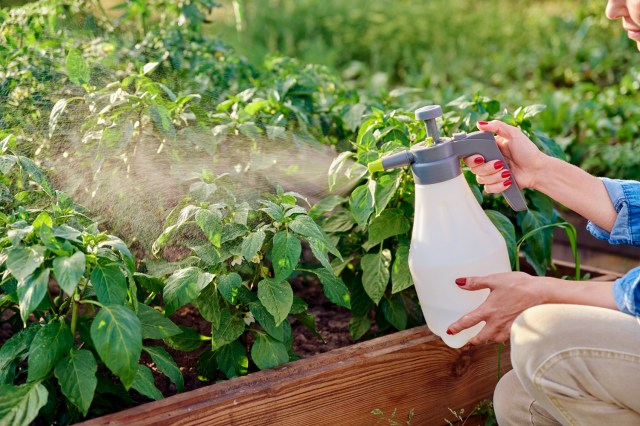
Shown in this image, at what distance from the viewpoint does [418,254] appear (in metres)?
1.85

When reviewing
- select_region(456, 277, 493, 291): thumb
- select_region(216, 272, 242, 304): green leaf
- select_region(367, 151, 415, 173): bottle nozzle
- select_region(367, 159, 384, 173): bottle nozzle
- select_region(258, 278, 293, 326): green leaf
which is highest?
select_region(367, 151, 415, 173): bottle nozzle

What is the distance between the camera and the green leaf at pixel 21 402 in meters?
1.57

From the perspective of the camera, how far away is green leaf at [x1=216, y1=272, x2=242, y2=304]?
1.84 metres

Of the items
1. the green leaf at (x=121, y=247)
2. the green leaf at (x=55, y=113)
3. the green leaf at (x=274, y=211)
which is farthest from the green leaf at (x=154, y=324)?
the green leaf at (x=55, y=113)

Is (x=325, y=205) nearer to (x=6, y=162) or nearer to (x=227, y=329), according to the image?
(x=227, y=329)

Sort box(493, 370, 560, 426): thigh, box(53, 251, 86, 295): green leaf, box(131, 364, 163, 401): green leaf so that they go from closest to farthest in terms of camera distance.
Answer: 1. box(53, 251, 86, 295): green leaf
2. box(131, 364, 163, 401): green leaf
3. box(493, 370, 560, 426): thigh

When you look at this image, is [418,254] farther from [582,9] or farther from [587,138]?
[582,9]

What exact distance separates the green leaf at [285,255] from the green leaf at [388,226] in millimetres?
355

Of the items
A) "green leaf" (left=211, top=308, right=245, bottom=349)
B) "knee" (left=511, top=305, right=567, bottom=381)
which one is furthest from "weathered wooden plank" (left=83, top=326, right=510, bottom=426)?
"knee" (left=511, top=305, right=567, bottom=381)

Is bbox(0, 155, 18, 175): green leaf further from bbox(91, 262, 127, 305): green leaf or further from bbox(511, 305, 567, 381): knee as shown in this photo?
bbox(511, 305, 567, 381): knee

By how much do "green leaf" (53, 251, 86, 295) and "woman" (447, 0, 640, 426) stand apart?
2.51 feet

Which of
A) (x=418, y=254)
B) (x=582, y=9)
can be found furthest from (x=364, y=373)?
(x=582, y=9)

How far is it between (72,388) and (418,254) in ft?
2.52

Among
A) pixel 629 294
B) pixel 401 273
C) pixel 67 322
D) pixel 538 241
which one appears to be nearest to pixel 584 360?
pixel 629 294
